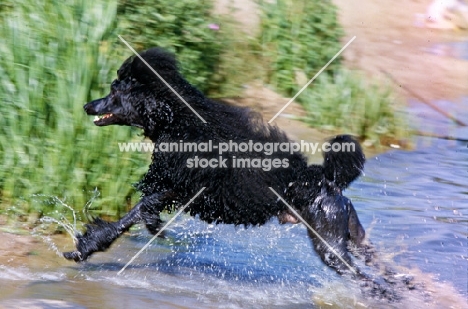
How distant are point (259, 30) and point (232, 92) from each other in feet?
3.98

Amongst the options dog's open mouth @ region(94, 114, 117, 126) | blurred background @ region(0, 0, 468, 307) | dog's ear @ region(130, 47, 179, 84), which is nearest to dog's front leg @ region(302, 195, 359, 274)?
blurred background @ region(0, 0, 468, 307)

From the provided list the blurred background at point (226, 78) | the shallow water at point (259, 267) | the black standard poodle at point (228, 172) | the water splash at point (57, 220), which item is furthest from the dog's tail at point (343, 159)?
the water splash at point (57, 220)

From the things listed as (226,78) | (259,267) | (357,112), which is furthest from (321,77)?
(259,267)

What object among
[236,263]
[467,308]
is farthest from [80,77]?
[467,308]

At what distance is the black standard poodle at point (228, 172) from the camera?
15.7ft

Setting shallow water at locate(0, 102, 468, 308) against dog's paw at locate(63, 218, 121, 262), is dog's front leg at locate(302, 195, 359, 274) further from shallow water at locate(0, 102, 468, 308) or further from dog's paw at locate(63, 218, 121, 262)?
dog's paw at locate(63, 218, 121, 262)

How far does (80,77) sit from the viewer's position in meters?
5.62

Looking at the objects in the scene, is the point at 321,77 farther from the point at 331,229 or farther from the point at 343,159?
the point at 331,229

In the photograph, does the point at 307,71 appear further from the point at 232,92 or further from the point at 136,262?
the point at 136,262

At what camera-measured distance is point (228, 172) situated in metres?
4.79

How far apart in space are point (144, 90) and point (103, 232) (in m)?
0.94

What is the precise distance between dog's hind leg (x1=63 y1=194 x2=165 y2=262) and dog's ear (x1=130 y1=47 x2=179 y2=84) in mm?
756

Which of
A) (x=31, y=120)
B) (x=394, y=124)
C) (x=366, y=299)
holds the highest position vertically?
(x=31, y=120)

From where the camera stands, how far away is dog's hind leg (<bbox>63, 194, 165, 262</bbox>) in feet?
16.1
